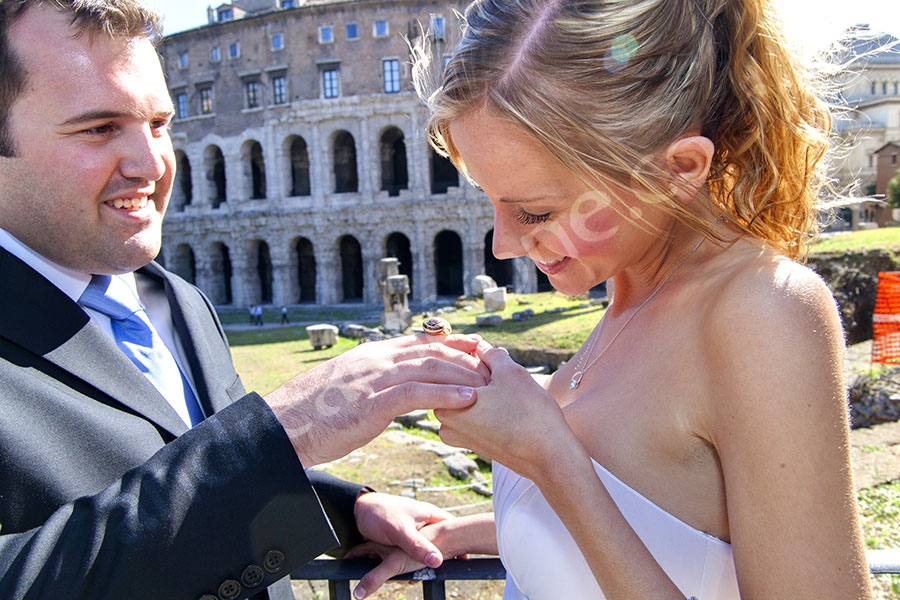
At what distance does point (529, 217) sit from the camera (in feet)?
5.66

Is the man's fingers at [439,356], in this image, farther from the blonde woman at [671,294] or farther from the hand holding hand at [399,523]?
the hand holding hand at [399,523]

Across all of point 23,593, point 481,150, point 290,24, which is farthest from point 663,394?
point 290,24

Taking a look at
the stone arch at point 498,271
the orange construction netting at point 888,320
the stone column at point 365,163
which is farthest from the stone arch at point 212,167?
the orange construction netting at point 888,320

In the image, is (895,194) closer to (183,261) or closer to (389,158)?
(389,158)

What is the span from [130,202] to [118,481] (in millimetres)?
1015

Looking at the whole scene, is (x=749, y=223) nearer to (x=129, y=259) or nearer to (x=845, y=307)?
(x=129, y=259)

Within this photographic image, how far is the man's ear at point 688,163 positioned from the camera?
1565 mm

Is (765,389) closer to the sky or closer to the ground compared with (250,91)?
closer to the ground

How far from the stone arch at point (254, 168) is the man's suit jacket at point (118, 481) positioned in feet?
106

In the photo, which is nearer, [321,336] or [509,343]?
[509,343]

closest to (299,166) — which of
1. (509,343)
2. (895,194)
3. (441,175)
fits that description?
(441,175)

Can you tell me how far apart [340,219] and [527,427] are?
29524 mm

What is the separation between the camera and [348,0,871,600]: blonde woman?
1.32 m

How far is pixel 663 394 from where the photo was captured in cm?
160
